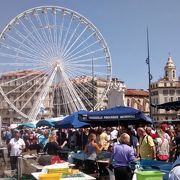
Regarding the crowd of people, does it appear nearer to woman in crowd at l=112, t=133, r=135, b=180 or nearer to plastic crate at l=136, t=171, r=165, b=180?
woman in crowd at l=112, t=133, r=135, b=180

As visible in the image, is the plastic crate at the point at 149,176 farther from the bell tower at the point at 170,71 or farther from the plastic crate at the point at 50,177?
the bell tower at the point at 170,71

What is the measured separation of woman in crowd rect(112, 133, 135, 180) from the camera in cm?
845

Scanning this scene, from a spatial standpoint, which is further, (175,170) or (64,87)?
(64,87)

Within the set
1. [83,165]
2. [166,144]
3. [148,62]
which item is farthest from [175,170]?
[148,62]

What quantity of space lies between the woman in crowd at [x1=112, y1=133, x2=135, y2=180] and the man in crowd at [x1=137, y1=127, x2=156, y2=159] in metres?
1.76

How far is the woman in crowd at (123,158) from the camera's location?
27.7 ft

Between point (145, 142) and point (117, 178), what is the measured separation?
1908mm

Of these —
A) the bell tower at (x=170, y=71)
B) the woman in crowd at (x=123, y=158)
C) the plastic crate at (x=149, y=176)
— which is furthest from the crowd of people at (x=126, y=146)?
the bell tower at (x=170, y=71)

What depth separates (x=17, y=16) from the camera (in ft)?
138

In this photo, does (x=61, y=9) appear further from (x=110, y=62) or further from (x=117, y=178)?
(x=117, y=178)

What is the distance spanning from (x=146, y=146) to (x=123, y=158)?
1.97 metres

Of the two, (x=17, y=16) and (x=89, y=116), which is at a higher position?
(x=17, y=16)

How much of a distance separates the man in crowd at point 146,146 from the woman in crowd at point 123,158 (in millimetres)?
1761

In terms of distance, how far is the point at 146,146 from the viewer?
33.8 ft
